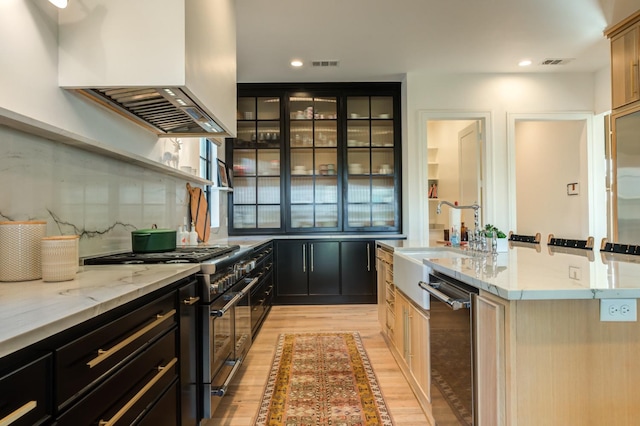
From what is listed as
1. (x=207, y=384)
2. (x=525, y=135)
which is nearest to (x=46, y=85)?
(x=207, y=384)

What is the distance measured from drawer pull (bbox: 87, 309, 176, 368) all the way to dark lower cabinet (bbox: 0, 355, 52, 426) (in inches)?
5.3

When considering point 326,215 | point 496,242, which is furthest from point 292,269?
point 496,242

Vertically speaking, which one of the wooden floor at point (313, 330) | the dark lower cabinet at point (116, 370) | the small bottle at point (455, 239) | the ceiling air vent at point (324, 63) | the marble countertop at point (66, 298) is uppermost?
the ceiling air vent at point (324, 63)

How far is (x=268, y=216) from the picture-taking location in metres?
4.89

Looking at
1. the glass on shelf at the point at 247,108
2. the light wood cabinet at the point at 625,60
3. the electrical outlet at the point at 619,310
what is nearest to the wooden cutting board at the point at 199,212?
the glass on shelf at the point at 247,108

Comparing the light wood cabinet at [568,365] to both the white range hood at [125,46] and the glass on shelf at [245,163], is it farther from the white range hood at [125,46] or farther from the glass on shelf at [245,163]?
the glass on shelf at [245,163]

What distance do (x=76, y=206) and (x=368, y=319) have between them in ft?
9.76

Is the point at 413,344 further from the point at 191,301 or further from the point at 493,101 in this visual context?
the point at 493,101

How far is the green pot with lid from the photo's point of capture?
2.02 meters

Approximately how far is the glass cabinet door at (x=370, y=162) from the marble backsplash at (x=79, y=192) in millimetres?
2732

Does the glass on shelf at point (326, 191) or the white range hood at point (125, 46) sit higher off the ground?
the white range hood at point (125, 46)

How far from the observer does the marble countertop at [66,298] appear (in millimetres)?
675

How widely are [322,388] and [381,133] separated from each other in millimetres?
A: 3534

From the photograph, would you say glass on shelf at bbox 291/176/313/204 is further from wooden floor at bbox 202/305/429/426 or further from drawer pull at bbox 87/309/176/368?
drawer pull at bbox 87/309/176/368
